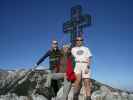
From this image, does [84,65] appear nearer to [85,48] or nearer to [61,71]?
[85,48]

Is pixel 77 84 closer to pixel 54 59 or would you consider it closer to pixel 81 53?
pixel 81 53

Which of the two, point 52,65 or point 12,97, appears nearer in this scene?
point 52,65

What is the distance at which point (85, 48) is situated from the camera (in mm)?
9109

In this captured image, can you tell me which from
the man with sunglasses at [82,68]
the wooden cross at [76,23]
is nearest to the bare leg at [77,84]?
the man with sunglasses at [82,68]

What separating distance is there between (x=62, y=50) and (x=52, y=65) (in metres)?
0.63

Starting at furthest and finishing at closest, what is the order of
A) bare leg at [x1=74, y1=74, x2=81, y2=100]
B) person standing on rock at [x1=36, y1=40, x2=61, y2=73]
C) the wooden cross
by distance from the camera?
1. the wooden cross
2. person standing on rock at [x1=36, y1=40, x2=61, y2=73]
3. bare leg at [x1=74, y1=74, x2=81, y2=100]

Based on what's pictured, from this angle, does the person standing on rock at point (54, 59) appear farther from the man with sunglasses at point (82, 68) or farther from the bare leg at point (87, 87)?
the bare leg at point (87, 87)

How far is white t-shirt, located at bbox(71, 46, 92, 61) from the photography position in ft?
29.5

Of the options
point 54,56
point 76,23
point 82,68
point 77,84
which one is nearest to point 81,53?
point 82,68

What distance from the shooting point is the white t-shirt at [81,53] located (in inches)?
354

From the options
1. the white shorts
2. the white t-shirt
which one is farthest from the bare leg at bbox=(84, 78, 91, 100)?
the white t-shirt

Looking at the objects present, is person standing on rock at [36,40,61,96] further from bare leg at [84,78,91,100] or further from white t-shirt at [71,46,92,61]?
bare leg at [84,78,91,100]

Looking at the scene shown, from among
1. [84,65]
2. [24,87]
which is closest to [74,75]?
[84,65]

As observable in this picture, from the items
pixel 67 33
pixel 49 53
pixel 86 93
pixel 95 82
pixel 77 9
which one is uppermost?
pixel 77 9
